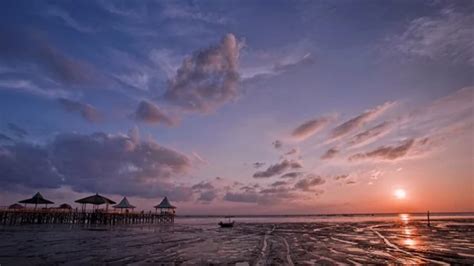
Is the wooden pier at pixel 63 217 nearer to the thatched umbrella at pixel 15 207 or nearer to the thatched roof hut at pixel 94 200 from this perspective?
the thatched umbrella at pixel 15 207

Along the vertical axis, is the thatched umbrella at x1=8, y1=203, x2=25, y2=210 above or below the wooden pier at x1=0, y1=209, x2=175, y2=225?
above

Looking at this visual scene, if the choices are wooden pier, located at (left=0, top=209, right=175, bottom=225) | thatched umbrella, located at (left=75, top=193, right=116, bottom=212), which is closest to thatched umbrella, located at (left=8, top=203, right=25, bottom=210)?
wooden pier, located at (left=0, top=209, right=175, bottom=225)

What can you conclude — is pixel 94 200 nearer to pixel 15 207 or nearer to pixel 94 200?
pixel 94 200

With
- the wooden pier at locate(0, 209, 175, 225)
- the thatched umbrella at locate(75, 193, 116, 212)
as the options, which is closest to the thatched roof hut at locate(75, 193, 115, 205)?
the thatched umbrella at locate(75, 193, 116, 212)

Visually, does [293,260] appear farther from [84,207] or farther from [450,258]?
[84,207]

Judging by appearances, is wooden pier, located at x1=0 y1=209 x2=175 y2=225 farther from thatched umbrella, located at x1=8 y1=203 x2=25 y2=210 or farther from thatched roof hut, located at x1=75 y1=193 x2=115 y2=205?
thatched roof hut, located at x1=75 y1=193 x2=115 y2=205

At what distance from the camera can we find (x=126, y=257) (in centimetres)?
1992

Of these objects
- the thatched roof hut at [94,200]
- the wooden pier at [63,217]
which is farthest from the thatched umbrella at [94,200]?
the wooden pier at [63,217]

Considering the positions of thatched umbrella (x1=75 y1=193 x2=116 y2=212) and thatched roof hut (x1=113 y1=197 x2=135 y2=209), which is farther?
thatched roof hut (x1=113 y1=197 x2=135 y2=209)

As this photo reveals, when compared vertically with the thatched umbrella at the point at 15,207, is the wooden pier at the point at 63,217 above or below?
below

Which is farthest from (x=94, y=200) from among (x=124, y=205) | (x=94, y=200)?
(x=124, y=205)

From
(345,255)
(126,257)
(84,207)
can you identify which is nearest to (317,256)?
(345,255)

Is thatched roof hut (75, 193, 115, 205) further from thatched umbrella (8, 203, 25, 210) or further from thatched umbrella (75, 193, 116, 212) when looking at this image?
thatched umbrella (8, 203, 25, 210)

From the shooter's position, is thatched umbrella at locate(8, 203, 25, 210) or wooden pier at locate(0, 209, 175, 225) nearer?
wooden pier at locate(0, 209, 175, 225)
